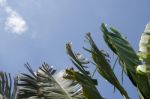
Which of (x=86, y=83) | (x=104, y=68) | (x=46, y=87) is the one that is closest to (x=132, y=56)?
(x=104, y=68)

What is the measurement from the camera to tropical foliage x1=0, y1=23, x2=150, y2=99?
4.41 m

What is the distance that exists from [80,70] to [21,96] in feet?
2.87

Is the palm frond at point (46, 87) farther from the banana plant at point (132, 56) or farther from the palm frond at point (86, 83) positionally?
the banana plant at point (132, 56)

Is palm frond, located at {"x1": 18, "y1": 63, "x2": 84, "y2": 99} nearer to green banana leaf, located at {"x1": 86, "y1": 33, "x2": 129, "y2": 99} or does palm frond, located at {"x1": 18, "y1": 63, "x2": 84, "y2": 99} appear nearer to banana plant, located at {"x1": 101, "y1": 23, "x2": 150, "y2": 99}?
green banana leaf, located at {"x1": 86, "y1": 33, "x2": 129, "y2": 99}

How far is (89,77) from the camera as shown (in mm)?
4715

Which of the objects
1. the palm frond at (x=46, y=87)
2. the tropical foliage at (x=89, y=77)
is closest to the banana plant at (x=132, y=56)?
the tropical foliage at (x=89, y=77)

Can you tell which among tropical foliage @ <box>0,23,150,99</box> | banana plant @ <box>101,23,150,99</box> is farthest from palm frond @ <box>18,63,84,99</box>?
banana plant @ <box>101,23,150,99</box>

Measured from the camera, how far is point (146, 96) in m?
4.42

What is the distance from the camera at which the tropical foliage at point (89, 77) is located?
4.41 meters

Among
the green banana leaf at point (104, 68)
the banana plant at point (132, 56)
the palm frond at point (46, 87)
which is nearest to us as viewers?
the banana plant at point (132, 56)

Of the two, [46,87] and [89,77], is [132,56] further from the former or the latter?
[46,87]

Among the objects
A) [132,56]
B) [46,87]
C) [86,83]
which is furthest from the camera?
[46,87]

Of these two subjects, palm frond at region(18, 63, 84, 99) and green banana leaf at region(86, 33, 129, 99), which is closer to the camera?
green banana leaf at region(86, 33, 129, 99)

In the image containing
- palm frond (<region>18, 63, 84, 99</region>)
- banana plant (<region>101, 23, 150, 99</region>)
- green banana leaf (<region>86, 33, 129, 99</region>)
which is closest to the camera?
banana plant (<region>101, 23, 150, 99</region>)
